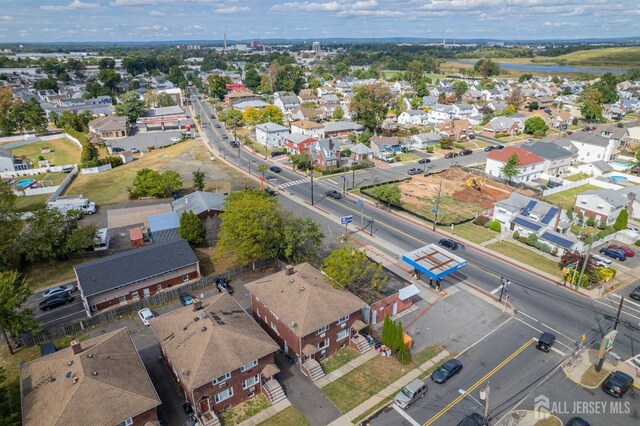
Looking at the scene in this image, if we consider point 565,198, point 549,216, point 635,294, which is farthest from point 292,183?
point 635,294

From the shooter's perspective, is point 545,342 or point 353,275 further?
point 353,275

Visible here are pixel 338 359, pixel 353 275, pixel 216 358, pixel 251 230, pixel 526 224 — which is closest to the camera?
pixel 216 358

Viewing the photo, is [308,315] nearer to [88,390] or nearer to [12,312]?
[88,390]

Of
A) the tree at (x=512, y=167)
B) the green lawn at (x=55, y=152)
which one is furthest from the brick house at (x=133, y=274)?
the green lawn at (x=55, y=152)

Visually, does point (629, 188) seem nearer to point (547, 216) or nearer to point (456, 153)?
point (547, 216)

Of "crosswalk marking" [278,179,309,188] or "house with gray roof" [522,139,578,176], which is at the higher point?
"house with gray roof" [522,139,578,176]

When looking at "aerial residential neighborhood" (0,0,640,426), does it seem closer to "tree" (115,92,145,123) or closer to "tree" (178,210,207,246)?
"tree" (178,210,207,246)

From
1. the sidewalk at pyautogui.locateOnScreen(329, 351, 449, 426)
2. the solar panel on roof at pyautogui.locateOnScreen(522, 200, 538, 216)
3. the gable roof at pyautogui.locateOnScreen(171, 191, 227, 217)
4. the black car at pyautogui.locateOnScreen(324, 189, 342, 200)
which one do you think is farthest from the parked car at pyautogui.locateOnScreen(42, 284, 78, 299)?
the solar panel on roof at pyautogui.locateOnScreen(522, 200, 538, 216)
